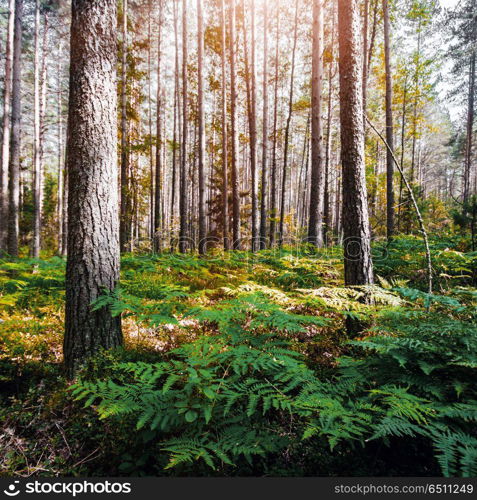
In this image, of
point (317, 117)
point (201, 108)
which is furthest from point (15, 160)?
point (317, 117)

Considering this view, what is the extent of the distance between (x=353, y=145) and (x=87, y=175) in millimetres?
3405

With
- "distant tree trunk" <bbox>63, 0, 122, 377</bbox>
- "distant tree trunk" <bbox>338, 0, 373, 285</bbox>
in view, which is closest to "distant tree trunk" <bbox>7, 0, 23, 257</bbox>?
"distant tree trunk" <bbox>63, 0, 122, 377</bbox>

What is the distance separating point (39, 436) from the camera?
7.56 feet

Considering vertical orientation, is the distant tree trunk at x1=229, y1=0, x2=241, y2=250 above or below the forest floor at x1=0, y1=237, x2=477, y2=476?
above

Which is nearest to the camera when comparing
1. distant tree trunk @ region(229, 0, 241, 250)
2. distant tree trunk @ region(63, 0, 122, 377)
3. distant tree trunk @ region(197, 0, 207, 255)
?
distant tree trunk @ region(63, 0, 122, 377)

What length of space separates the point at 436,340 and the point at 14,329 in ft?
15.8

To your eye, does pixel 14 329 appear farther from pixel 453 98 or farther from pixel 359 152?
pixel 453 98

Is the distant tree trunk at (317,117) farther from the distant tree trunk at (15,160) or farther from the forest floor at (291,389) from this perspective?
the distant tree trunk at (15,160)

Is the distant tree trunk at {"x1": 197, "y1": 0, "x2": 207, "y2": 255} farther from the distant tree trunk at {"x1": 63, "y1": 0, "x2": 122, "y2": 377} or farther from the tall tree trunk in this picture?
the distant tree trunk at {"x1": 63, "y1": 0, "x2": 122, "y2": 377}

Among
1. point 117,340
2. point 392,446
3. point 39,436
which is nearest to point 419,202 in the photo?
point 392,446
